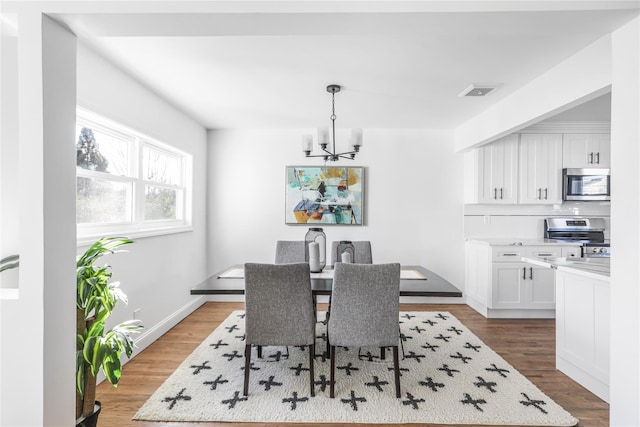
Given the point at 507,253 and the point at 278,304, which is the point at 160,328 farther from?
the point at 507,253

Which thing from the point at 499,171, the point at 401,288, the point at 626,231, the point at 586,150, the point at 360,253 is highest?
the point at 586,150

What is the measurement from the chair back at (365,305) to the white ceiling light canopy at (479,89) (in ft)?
6.25

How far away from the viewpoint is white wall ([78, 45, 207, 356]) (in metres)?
2.56

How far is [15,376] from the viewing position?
149 cm

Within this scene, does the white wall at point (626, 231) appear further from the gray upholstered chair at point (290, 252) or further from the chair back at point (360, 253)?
the gray upholstered chair at point (290, 252)

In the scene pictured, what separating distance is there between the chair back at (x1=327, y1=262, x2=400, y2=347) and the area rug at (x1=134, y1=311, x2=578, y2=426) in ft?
1.32

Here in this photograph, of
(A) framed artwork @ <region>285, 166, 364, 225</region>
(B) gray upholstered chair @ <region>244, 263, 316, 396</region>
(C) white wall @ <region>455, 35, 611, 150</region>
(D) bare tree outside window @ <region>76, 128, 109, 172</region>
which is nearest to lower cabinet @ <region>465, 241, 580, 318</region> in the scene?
(C) white wall @ <region>455, 35, 611, 150</region>

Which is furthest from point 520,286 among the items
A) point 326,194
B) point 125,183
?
point 125,183

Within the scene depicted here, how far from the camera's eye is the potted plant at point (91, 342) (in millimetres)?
1745

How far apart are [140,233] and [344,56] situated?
2264mm

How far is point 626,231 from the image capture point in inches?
59.9

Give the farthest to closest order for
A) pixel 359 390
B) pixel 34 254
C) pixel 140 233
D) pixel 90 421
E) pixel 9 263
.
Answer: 1. pixel 140 233
2. pixel 359 390
3. pixel 90 421
4. pixel 9 263
5. pixel 34 254

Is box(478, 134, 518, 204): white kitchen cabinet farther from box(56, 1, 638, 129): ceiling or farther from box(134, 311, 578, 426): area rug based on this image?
box(134, 311, 578, 426): area rug

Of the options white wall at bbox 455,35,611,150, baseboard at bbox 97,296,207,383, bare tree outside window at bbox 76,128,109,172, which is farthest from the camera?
baseboard at bbox 97,296,207,383
